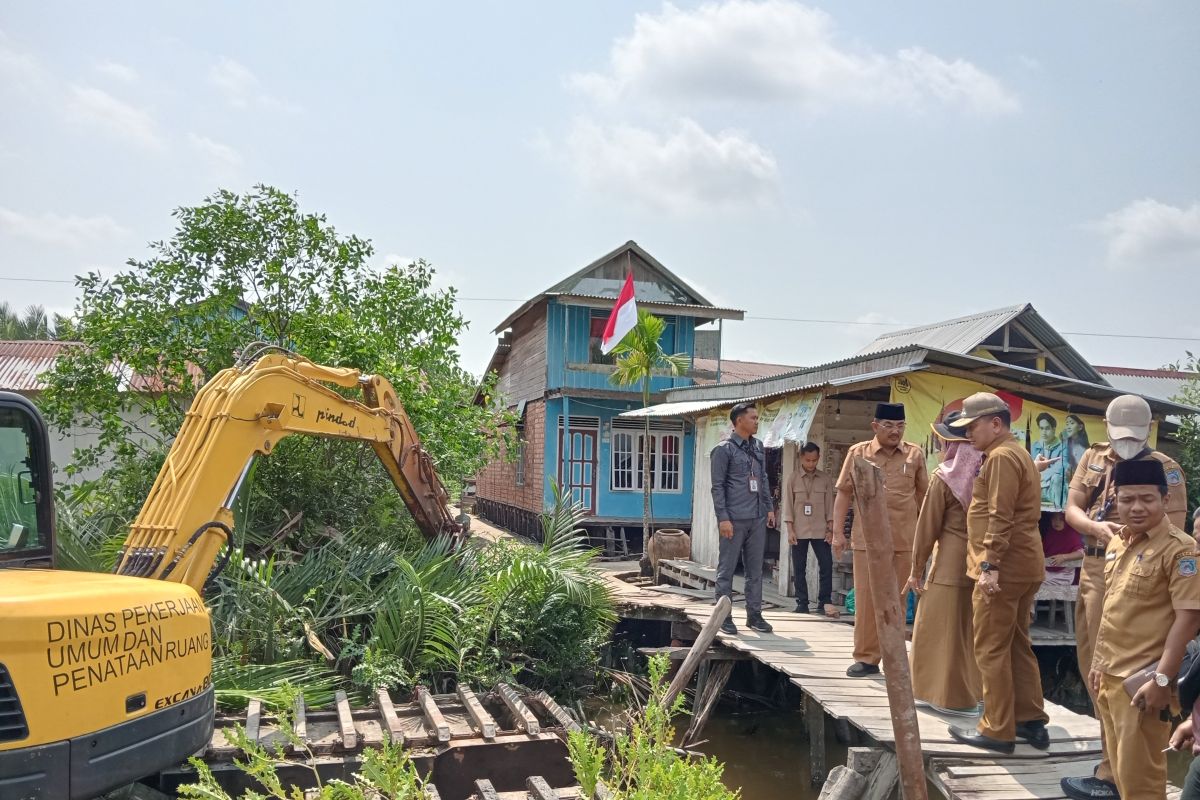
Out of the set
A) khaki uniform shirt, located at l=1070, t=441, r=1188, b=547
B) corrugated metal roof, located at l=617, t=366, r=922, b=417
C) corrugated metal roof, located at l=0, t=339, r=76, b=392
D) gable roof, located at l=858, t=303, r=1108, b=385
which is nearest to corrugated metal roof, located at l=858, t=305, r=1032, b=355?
gable roof, located at l=858, t=303, r=1108, b=385

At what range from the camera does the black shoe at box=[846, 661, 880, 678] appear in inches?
245

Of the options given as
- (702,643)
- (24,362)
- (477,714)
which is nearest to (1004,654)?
(702,643)

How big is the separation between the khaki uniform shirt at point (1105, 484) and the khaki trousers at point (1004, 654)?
588 millimetres

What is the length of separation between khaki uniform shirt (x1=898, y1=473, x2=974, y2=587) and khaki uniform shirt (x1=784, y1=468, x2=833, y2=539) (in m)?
3.99

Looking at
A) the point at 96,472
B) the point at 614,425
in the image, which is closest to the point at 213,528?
the point at 96,472

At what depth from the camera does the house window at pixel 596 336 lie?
63.5ft

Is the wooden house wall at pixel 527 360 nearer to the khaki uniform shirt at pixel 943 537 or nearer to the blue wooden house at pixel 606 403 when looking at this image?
the blue wooden house at pixel 606 403

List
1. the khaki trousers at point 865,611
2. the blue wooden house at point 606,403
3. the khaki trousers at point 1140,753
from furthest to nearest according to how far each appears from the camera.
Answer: the blue wooden house at point 606,403 < the khaki trousers at point 865,611 < the khaki trousers at point 1140,753

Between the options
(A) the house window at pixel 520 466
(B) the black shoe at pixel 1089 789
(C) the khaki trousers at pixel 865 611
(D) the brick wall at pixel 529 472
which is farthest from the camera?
(A) the house window at pixel 520 466

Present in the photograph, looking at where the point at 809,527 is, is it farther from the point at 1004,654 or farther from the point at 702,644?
the point at 1004,654

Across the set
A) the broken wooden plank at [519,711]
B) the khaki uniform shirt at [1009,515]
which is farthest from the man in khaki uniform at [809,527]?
the khaki uniform shirt at [1009,515]

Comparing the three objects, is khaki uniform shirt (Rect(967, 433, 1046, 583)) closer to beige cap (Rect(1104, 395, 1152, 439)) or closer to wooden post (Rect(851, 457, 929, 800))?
beige cap (Rect(1104, 395, 1152, 439))

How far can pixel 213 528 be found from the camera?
5254 mm

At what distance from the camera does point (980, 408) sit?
15.3ft
